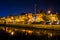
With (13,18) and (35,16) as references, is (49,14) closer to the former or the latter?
(35,16)

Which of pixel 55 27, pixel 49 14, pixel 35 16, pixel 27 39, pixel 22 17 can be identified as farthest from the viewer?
pixel 22 17

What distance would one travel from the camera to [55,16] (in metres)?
42.5

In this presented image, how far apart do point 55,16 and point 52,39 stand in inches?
1077

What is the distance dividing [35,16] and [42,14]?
69.7 inches

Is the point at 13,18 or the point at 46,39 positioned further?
the point at 13,18

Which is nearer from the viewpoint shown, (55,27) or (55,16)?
(55,27)

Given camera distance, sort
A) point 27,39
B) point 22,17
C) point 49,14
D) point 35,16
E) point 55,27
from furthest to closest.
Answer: point 22,17 < point 49,14 < point 35,16 < point 55,27 < point 27,39

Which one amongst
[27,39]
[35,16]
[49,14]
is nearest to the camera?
[27,39]

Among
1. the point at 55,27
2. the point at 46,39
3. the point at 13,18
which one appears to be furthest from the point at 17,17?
the point at 46,39

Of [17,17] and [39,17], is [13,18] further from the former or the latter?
[39,17]

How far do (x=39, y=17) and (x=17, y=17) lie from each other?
825cm

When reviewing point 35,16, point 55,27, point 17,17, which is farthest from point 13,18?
point 55,27

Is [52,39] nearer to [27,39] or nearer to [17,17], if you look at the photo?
[27,39]

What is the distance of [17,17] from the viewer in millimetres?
46812
